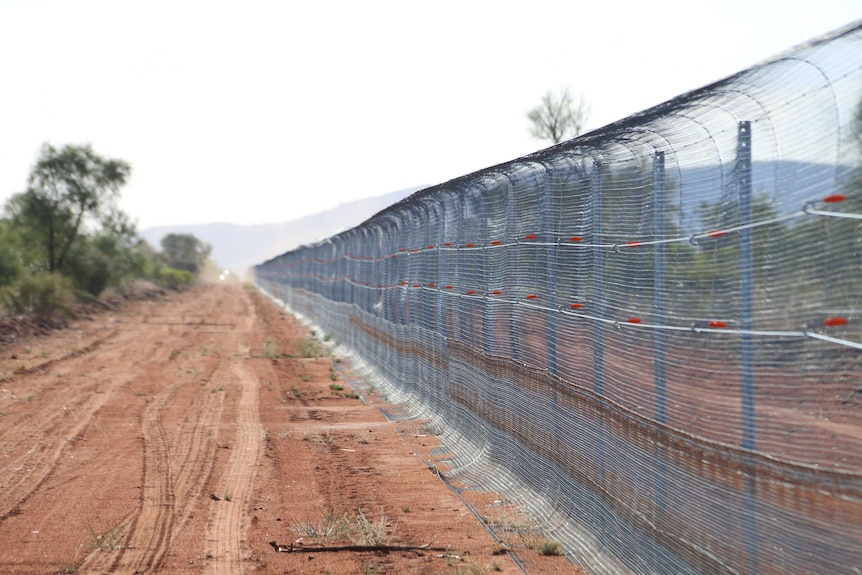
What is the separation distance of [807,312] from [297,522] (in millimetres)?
4827

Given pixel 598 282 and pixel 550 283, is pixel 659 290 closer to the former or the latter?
pixel 598 282

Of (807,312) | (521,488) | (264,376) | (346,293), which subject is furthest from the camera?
(346,293)

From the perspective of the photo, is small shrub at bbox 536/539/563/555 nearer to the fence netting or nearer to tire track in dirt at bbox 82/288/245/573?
the fence netting

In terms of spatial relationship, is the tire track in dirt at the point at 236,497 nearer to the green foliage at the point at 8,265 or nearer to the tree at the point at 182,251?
the green foliage at the point at 8,265

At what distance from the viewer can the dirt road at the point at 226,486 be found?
7113mm

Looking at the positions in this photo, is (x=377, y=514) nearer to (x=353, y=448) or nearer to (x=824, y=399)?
(x=353, y=448)

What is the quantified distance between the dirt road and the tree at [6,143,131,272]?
28384 millimetres

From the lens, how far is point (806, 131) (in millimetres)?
4461

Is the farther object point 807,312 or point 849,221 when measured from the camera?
point 807,312

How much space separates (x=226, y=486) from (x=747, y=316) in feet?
19.4

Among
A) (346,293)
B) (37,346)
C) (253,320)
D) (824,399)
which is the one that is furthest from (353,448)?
(253,320)

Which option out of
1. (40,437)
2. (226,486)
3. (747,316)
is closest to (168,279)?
(40,437)

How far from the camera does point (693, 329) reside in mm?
5410

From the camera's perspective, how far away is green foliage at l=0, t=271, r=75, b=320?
33.0 metres
